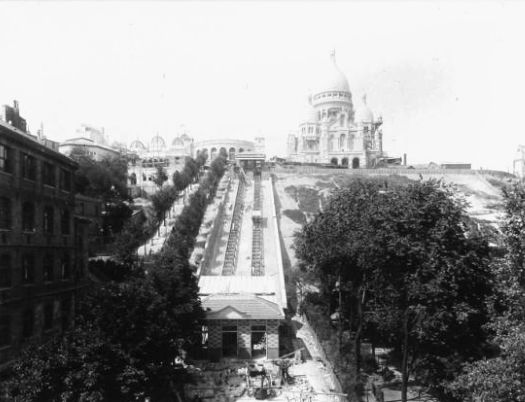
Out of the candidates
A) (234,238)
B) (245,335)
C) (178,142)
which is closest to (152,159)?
(178,142)

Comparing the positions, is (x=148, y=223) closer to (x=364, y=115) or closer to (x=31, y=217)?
(x=31, y=217)

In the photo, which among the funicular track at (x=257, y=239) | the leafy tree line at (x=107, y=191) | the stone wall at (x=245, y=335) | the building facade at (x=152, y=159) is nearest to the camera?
the stone wall at (x=245, y=335)

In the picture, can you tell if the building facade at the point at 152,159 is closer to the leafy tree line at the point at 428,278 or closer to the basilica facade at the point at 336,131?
the basilica facade at the point at 336,131

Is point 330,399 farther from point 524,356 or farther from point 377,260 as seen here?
point 524,356

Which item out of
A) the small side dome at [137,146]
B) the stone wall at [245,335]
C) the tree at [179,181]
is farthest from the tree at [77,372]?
the small side dome at [137,146]

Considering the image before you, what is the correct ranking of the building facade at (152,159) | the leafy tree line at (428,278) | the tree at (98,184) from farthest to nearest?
the building facade at (152,159)
the tree at (98,184)
the leafy tree line at (428,278)

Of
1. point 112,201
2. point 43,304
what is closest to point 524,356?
point 43,304
